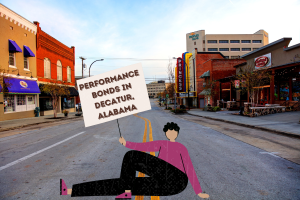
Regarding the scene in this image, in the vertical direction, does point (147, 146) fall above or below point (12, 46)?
below

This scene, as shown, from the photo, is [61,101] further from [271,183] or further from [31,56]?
[271,183]

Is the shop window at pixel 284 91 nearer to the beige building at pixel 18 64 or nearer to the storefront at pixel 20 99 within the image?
the beige building at pixel 18 64

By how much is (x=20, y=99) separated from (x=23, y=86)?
1.63 meters

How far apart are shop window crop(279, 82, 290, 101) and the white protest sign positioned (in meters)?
23.8

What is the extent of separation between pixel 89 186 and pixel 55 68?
90.7 feet

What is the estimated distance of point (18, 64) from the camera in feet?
63.7

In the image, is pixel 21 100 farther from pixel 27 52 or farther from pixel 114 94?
pixel 114 94

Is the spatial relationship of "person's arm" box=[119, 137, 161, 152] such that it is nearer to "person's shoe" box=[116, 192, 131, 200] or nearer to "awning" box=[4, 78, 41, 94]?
"person's shoe" box=[116, 192, 131, 200]

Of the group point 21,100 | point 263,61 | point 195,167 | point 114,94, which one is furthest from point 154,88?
point 114,94

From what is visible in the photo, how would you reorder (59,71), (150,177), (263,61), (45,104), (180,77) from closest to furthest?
1. (150,177)
2. (263,61)
3. (45,104)
4. (59,71)
5. (180,77)

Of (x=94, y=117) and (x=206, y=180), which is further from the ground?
(x=94, y=117)

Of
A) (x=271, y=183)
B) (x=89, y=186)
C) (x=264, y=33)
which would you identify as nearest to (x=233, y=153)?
(x=271, y=183)

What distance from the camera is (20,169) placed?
437cm

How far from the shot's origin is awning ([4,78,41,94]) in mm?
18052
